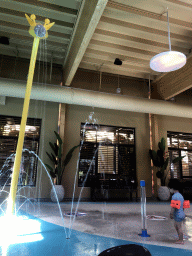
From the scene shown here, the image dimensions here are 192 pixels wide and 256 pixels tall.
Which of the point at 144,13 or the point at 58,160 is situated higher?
the point at 144,13

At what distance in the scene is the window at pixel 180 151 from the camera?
7406 millimetres

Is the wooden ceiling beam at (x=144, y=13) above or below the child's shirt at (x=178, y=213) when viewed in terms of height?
above

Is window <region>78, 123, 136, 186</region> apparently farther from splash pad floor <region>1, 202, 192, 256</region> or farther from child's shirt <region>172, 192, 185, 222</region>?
child's shirt <region>172, 192, 185, 222</region>

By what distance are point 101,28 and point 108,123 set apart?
3208mm

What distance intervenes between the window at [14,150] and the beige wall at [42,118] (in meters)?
0.16

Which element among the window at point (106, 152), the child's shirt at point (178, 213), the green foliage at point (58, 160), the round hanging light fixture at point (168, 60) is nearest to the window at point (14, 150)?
the green foliage at point (58, 160)

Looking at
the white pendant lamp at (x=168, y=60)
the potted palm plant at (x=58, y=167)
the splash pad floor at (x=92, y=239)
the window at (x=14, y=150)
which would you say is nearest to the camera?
the splash pad floor at (x=92, y=239)

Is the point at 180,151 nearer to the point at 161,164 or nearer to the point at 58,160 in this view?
the point at 161,164

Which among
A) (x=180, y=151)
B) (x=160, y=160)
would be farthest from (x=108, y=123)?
(x=180, y=151)

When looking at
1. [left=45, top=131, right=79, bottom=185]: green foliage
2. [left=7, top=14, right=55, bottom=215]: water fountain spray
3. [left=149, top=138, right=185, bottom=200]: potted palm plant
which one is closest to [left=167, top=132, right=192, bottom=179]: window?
[left=149, top=138, right=185, bottom=200]: potted palm plant

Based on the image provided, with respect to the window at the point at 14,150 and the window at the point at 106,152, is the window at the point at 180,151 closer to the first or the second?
the window at the point at 106,152

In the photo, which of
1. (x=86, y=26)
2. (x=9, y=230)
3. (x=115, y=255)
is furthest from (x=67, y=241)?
(x=86, y=26)

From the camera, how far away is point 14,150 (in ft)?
19.5

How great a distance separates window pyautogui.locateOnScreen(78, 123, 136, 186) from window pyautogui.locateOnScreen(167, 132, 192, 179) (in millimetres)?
1564
